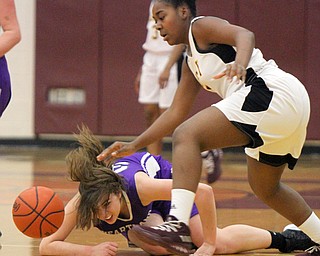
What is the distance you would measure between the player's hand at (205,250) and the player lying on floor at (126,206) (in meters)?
0.08

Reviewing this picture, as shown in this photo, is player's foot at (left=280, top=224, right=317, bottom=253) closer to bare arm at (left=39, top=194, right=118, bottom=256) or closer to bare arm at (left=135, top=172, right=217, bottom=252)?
bare arm at (left=135, top=172, right=217, bottom=252)

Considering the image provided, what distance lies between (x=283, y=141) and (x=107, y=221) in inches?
41.6

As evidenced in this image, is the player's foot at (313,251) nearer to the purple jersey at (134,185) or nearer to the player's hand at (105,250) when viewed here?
the purple jersey at (134,185)

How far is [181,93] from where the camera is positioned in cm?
515

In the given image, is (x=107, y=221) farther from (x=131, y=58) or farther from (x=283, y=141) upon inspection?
(x=131, y=58)

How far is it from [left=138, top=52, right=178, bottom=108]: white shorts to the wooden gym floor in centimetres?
112

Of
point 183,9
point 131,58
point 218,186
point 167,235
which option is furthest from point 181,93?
point 131,58

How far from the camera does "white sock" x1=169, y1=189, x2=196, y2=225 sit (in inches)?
172

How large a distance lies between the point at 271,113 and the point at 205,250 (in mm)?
977

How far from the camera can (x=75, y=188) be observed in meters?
9.07

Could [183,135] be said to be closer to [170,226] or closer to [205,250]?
[170,226]

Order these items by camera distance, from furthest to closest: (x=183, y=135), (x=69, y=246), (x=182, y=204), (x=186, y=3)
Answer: (x=69, y=246), (x=186, y=3), (x=183, y=135), (x=182, y=204)

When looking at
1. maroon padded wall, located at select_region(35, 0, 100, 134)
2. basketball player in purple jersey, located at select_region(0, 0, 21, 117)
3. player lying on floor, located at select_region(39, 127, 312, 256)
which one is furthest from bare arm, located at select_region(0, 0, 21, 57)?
maroon padded wall, located at select_region(35, 0, 100, 134)

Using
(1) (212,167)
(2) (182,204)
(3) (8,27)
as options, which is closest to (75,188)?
(1) (212,167)
